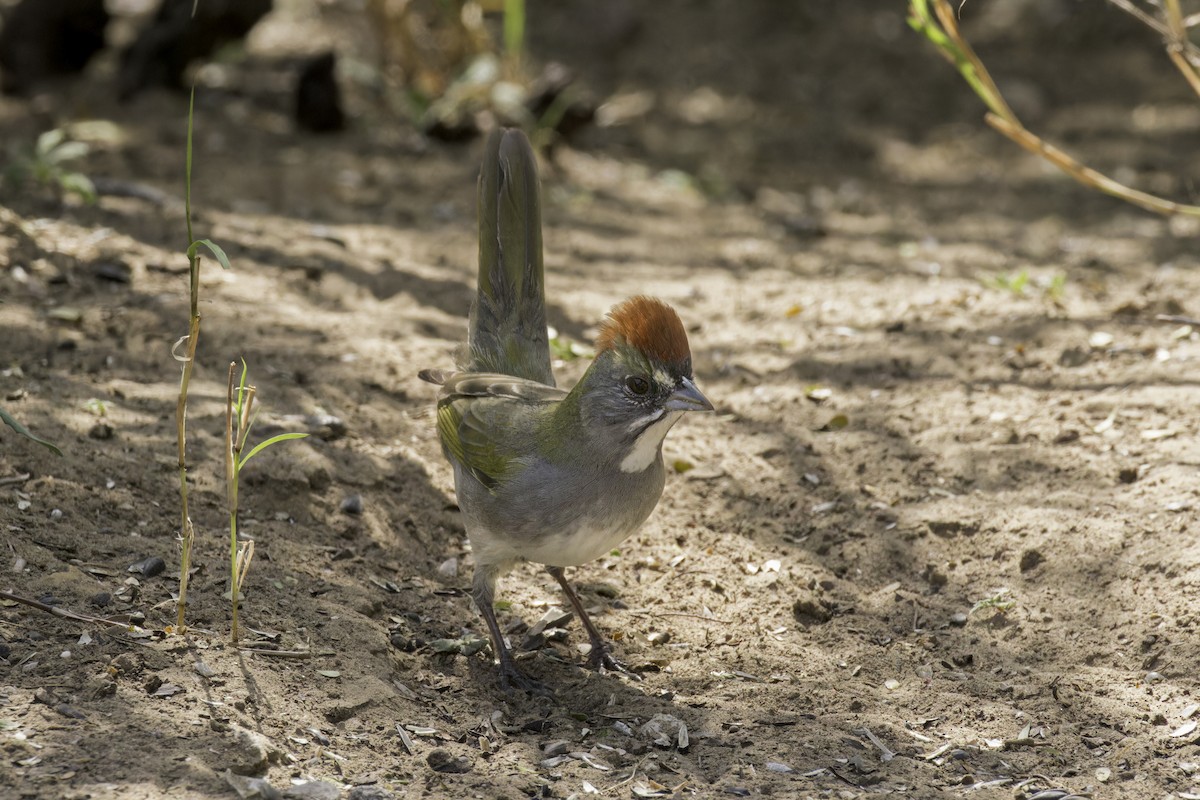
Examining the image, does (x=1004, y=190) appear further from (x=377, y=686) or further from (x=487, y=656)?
(x=377, y=686)

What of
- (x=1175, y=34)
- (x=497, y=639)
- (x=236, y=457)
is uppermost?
(x=1175, y=34)

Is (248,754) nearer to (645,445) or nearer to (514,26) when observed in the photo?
(645,445)

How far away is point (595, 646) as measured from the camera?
456cm

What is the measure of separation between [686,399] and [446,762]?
1378mm

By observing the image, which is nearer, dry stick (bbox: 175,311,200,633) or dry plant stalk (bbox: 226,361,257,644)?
dry stick (bbox: 175,311,200,633)

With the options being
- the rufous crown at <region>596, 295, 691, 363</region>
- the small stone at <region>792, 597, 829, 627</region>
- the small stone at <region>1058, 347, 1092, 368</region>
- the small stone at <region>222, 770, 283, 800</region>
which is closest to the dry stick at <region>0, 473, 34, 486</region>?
the small stone at <region>222, 770, 283, 800</region>

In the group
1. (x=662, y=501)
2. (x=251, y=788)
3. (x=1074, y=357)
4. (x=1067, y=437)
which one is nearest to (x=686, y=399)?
(x=662, y=501)

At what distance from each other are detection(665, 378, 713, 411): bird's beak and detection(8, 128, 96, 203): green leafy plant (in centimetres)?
434

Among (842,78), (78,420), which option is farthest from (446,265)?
(842,78)

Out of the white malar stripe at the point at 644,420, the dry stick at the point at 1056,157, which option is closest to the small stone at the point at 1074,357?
the dry stick at the point at 1056,157

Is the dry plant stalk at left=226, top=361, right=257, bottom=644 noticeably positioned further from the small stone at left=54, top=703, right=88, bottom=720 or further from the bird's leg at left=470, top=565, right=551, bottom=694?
the bird's leg at left=470, top=565, right=551, bottom=694

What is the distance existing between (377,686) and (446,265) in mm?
3834

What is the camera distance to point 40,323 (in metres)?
5.80

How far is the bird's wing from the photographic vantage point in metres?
4.53
